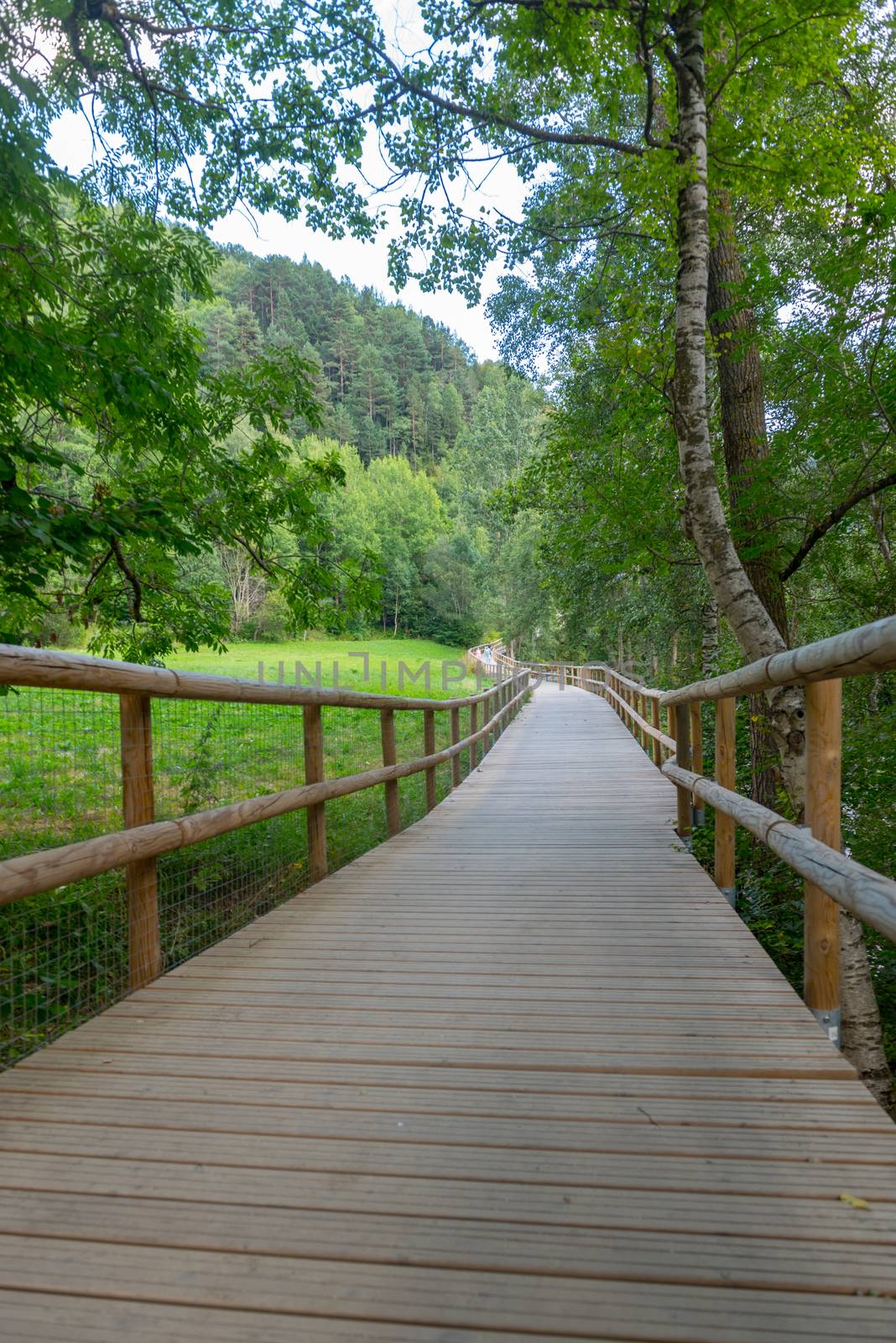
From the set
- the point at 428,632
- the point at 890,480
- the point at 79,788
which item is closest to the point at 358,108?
the point at 890,480

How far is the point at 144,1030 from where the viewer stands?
96.0 inches

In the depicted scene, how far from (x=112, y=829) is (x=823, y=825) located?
129 inches

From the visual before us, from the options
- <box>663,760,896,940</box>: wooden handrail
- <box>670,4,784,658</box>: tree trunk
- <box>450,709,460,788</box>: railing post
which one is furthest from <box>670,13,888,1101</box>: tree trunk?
<box>450,709,460,788</box>: railing post

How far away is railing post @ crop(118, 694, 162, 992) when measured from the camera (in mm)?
2770

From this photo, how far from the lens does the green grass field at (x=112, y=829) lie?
3553 mm

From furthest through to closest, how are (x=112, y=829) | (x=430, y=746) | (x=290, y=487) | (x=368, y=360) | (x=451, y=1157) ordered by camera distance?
(x=368, y=360) → (x=430, y=746) → (x=290, y=487) → (x=112, y=829) → (x=451, y=1157)

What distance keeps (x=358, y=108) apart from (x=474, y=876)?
21.9 ft

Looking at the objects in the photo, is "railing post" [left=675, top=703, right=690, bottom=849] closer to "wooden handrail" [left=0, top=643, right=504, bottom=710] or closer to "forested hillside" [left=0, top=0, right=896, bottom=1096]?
"forested hillside" [left=0, top=0, right=896, bottom=1096]

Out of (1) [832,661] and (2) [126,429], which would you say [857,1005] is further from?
(2) [126,429]

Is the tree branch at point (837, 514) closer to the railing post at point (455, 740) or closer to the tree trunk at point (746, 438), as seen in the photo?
the tree trunk at point (746, 438)

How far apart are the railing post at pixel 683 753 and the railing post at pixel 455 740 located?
329 cm

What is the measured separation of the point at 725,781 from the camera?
3695 millimetres

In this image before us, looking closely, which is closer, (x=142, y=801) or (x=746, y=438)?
(x=142, y=801)

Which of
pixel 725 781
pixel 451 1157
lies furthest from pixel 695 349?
pixel 451 1157
